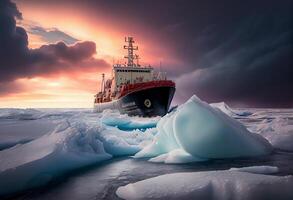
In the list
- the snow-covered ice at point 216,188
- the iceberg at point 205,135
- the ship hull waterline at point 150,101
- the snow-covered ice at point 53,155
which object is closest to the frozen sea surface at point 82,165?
the snow-covered ice at point 53,155

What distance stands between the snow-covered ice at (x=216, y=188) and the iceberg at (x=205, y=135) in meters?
3.03

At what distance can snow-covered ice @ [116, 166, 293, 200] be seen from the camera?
4.29 m

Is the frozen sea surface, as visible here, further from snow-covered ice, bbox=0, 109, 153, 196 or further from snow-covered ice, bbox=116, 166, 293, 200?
snow-covered ice, bbox=116, 166, 293, 200

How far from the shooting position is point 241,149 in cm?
853

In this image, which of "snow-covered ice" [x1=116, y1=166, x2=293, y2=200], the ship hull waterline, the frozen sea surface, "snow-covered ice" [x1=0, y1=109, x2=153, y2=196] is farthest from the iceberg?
the ship hull waterline

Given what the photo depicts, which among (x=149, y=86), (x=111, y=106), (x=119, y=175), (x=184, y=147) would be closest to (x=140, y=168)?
(x=119, y=175)

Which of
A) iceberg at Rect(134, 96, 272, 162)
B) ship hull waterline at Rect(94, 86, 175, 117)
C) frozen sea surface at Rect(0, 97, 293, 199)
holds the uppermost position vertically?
ship hull waterline at Rect(94, 86, 175, 117)

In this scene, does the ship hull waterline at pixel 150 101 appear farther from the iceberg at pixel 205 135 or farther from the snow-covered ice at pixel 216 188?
the snow-covered ice at pixel 216 188

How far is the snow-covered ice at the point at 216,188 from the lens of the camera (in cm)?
429

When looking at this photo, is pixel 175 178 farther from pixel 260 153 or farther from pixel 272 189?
pixel 260 153

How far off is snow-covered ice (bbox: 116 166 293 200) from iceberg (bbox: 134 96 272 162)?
3.03 m

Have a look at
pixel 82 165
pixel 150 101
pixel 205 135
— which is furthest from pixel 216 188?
pixel 150 101

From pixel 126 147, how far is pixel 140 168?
9.61 feet

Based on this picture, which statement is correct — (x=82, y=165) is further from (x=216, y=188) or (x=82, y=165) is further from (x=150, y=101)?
(x=150, y=101)
